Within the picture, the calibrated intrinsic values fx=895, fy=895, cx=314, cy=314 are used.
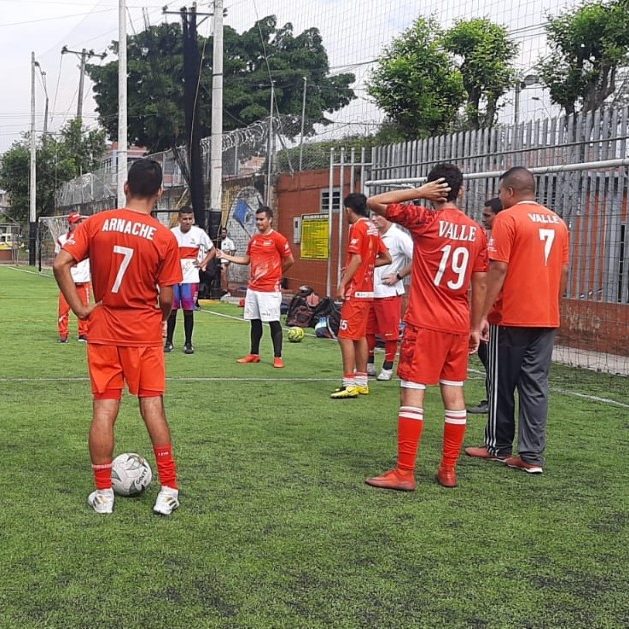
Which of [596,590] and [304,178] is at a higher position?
[304,178]

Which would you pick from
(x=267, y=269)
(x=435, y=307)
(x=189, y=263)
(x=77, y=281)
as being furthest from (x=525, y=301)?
(x=77, y=281)

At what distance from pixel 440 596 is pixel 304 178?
1841cm

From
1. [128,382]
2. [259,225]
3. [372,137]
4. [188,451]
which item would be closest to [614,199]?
[259,225]

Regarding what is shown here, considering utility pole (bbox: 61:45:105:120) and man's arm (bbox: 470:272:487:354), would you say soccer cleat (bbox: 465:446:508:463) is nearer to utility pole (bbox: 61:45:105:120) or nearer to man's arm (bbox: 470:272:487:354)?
man's arm (bbox: 470:272:487:354)

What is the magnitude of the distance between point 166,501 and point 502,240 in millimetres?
2723

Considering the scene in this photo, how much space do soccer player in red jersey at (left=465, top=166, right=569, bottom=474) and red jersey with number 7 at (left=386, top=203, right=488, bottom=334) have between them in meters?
0.39

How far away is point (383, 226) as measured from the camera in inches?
385

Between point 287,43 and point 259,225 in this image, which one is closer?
point 259,225

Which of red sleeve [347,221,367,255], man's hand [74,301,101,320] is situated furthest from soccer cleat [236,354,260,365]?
man's hand [74,301,101,320]

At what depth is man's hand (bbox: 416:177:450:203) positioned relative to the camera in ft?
17.1

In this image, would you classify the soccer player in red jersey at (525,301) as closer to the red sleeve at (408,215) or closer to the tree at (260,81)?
the red sleeve at (408,215)

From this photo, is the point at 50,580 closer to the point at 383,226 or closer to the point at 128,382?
the point at 128,382

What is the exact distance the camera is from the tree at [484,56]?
1133 inches

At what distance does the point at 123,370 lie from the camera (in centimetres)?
486
